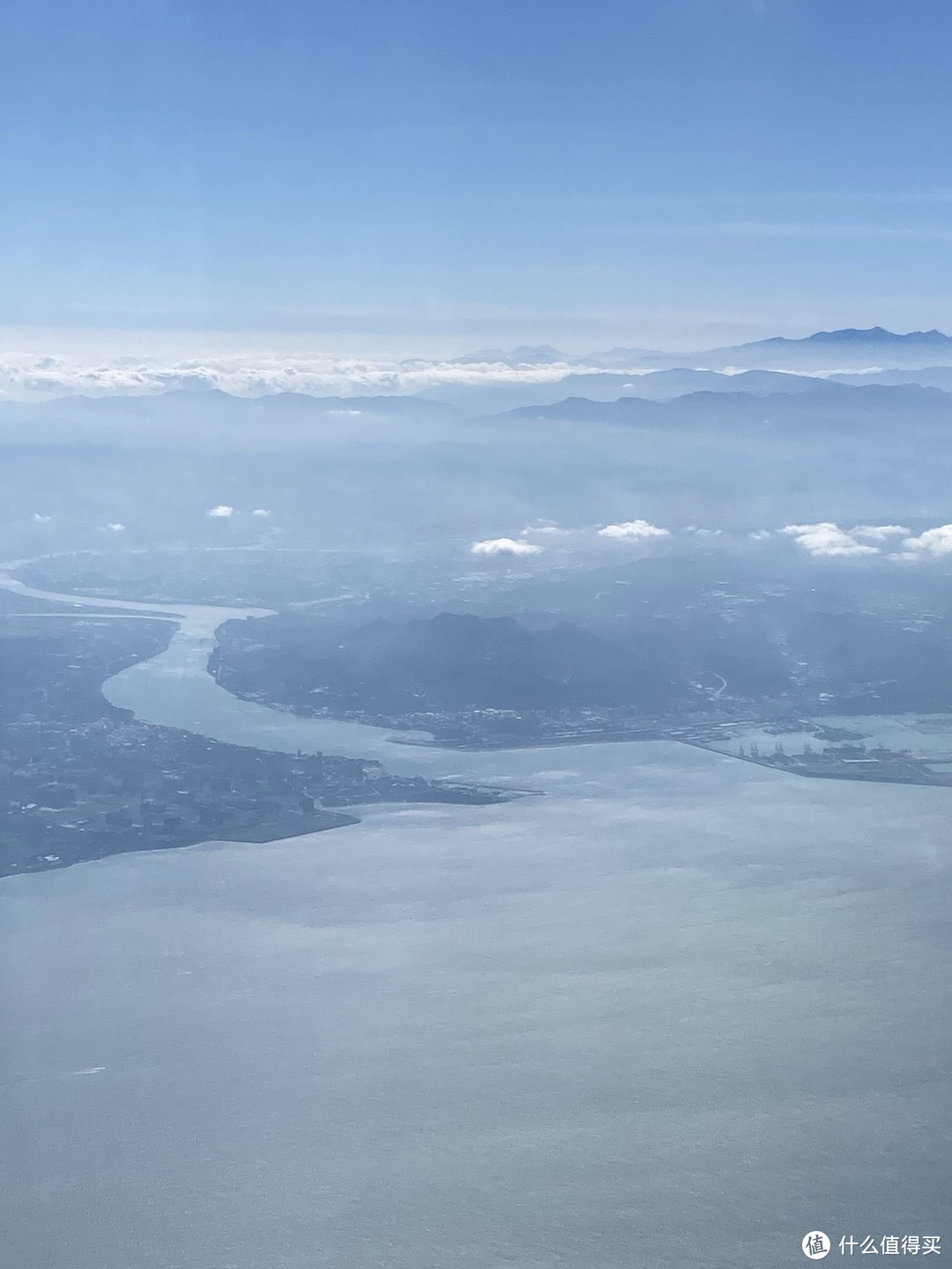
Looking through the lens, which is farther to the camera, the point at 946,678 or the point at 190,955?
the point at 946,678

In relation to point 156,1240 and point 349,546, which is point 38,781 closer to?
point 156,1240

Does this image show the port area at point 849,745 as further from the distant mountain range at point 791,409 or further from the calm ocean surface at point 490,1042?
the distant mountain range at point 791,409

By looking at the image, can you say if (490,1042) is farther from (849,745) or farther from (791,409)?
(791,409)

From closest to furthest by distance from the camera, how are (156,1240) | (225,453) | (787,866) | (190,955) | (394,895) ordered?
(156,1240) < (190,955) < (394,895) < (787,866) < (225,453)

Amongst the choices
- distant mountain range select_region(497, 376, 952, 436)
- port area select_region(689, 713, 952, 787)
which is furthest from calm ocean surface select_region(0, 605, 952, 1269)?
distant mountain range select_region(497, 376, 952, 436)

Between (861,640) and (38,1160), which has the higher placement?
(861,640)

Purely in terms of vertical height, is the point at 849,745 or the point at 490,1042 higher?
the point at 849,745

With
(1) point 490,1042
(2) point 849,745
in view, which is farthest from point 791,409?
(1) point 490,1042

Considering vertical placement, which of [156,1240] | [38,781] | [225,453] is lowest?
[156,1240]

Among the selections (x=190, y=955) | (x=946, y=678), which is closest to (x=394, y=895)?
(x=190, y=955)
